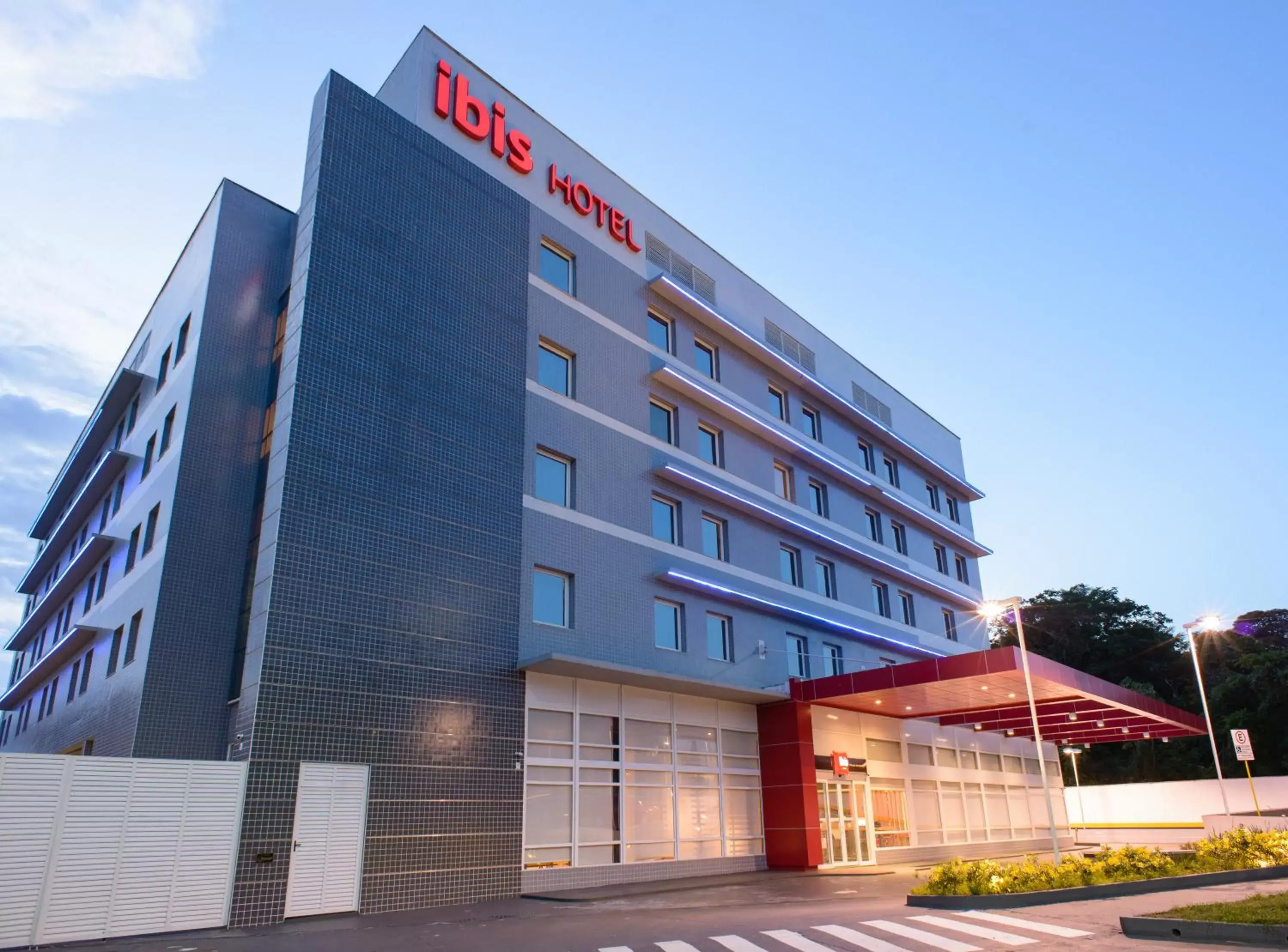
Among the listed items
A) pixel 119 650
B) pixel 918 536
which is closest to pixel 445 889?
pixel 119 650

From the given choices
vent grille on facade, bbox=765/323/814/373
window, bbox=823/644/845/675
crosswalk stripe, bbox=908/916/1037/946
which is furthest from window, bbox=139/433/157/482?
window, bbox=823/644/845/675

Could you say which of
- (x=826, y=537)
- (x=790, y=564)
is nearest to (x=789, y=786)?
(x=790, y=564)

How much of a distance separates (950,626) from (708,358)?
19029 mm

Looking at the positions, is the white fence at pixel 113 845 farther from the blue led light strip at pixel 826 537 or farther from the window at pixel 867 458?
the window at pixel 867 458

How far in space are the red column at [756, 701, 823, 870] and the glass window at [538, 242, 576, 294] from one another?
13.5 metres

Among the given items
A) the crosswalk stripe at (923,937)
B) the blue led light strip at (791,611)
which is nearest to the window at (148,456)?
the blue led light strip at (791,611)

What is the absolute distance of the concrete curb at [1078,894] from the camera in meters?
15.7

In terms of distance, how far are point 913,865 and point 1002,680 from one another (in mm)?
7488

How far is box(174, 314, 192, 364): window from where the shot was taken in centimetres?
2270

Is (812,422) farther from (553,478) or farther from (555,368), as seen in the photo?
(553,478)

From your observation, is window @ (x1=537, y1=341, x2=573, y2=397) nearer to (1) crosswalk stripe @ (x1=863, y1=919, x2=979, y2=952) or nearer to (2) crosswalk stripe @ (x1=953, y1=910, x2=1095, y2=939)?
(1) crosswalk stripe @ (x1=863, y1=919, x2=979, y2=952)

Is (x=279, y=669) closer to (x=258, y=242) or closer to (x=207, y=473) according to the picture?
(x=207, y=473)

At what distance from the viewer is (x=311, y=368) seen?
18219mm

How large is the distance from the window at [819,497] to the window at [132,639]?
22.0 m
